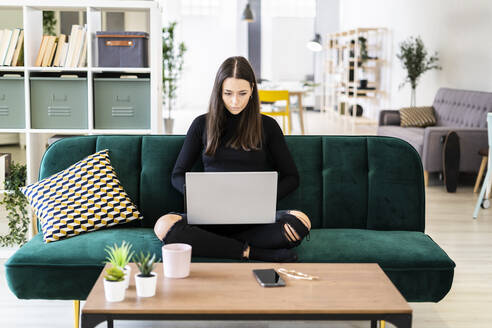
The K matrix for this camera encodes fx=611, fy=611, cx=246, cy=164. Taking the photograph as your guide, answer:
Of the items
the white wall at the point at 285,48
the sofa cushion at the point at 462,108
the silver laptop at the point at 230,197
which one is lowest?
the silver laptop at the point at 230,197

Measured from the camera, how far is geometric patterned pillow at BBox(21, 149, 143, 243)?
254 centimetres

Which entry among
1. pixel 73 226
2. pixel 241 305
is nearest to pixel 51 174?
pixel 73 226

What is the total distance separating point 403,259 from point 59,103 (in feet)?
7.18

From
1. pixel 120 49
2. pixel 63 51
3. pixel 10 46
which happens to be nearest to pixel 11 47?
pixel 10 46

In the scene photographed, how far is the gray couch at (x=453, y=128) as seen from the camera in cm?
584

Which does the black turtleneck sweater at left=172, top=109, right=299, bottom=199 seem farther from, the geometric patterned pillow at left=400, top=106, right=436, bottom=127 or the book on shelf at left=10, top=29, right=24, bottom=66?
the geometric patterned pillow at left=400, top=106, right=436, bottom=127

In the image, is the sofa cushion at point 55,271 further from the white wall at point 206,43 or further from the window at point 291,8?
the window at point 291,8

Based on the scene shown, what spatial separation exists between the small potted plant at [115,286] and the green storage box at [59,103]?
203 cm

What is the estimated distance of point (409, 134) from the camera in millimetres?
6750

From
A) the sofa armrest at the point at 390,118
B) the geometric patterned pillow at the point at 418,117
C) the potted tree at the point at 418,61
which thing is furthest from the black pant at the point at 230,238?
the potted tree at the point at 418,61

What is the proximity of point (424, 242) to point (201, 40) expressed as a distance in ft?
40.0

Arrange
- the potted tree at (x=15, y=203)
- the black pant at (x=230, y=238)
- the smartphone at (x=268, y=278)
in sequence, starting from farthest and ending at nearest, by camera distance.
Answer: the potted tree at (x=15, y=203)
the black pant at (x=230, y=238)
the smartphone at (x=268, y=278)

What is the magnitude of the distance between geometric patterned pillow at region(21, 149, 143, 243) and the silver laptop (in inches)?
21.8

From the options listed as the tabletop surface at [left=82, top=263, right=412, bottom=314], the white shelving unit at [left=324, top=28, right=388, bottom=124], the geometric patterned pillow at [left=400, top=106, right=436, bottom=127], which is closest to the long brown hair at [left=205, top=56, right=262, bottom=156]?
the tabletop surface at [left=82, top=263, right=412, bottom=314]
